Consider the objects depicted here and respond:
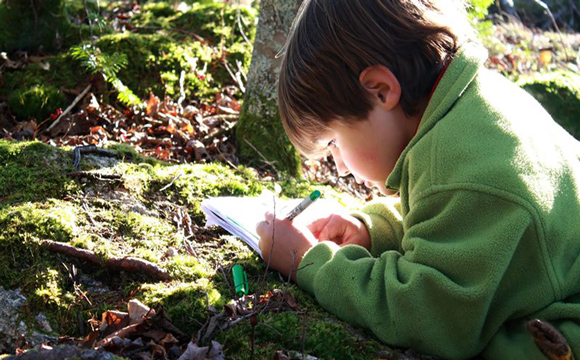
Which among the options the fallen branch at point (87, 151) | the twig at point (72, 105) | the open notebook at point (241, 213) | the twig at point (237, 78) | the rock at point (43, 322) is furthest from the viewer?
Result: the twig at point (237, 78)

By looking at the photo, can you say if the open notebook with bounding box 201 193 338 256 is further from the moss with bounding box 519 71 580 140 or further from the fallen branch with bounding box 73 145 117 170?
the moss with bounding box 519 71 580 140

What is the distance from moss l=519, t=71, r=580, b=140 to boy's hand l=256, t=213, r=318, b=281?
146 inches

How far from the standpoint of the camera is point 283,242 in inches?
102

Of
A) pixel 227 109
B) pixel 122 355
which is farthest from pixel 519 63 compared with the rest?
pixel 122 355

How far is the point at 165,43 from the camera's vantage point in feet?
15.7

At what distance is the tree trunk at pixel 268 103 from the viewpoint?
409 cm

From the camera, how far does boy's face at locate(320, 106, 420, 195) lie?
2.45 m

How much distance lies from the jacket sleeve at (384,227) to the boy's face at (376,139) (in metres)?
0.42

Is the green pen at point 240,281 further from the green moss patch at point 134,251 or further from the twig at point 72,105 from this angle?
the twig at point 72,105

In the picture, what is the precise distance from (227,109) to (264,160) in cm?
70

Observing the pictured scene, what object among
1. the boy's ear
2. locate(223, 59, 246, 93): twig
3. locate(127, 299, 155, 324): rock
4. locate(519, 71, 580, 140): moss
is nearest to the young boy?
the boy's ear

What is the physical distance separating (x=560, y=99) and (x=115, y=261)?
4.53 meters

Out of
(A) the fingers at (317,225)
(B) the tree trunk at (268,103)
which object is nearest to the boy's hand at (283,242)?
(A) the fingers at (317,225)

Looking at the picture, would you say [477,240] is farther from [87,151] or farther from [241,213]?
[87,151]
